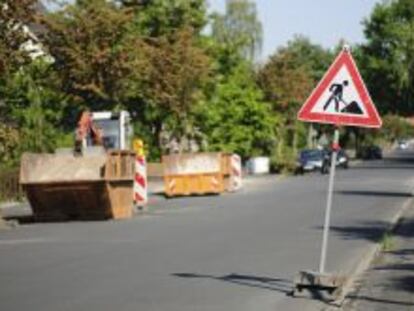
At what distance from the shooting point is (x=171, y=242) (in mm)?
17828

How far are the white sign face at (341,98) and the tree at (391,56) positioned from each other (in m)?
84.2

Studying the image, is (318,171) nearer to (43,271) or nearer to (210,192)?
(210,192)

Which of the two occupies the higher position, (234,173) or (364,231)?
(234,173)

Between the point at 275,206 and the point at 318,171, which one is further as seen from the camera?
the point at 318,171

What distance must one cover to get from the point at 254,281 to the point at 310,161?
179 ft

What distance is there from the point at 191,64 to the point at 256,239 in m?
30.9

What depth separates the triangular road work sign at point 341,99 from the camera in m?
12.2

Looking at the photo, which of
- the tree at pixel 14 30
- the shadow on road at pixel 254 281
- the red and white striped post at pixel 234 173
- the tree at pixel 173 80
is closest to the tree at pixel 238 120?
the tree at pixel 173 80

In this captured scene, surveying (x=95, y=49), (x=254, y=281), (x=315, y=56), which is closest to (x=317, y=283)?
(x=254, y=281)

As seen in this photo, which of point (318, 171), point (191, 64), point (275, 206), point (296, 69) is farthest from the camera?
point (296, 69)

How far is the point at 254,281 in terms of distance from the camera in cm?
1285

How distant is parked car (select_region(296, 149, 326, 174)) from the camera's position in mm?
66188

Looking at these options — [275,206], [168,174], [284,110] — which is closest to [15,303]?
[275,206]

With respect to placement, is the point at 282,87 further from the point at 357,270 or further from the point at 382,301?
the point at 382,301
